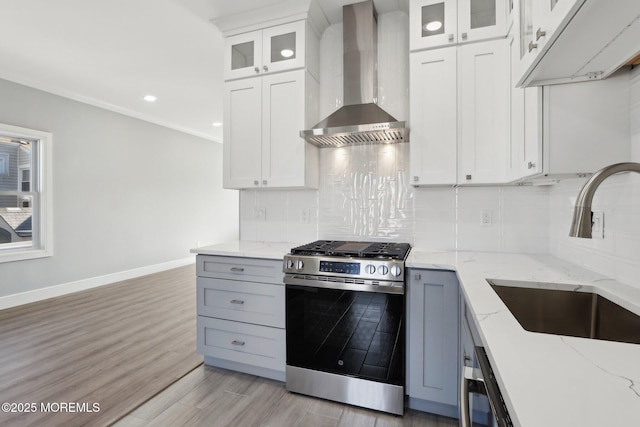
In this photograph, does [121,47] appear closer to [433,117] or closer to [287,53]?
[287,53]

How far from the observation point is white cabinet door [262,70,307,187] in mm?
2492

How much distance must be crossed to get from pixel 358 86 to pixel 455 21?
0.77 m

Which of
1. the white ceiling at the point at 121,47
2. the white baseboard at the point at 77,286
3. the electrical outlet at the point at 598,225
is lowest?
the white baseboard at the point at 77,286

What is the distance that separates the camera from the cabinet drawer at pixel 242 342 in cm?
217

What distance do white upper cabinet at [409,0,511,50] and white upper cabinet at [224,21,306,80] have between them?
0.87 meters

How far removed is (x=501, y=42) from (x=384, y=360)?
6.90 feet

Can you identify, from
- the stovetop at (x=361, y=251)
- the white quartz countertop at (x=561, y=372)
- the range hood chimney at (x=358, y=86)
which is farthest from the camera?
the range hood chimney at (x=358, y=86)

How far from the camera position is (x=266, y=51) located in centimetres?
257

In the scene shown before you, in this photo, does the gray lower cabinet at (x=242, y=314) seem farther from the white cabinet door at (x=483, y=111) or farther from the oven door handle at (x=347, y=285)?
the white cabinet door at (x=483, y=111)

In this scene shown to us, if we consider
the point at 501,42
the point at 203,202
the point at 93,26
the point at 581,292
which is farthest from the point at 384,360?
the point at 203,202

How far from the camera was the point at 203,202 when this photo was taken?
267 inches

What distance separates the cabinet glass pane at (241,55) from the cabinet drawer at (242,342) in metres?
2.08

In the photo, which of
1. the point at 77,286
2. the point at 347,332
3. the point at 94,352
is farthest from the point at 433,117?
the point at 77,286

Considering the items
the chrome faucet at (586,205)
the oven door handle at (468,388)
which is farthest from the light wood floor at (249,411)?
the chrome faucet at (586,205)
